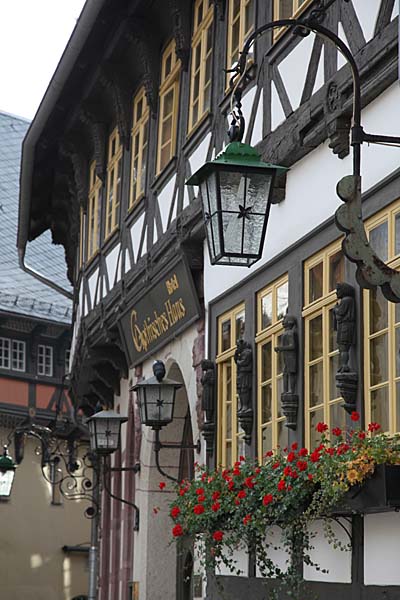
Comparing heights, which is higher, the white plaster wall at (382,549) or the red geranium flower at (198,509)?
the red geranium flower at (198,509)

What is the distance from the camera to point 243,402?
10.8m

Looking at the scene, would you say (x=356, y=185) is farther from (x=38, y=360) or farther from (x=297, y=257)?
(x=38, y=360)

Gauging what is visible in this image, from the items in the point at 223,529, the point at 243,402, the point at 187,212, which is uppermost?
the point at 187,212

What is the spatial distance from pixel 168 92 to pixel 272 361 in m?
4.87

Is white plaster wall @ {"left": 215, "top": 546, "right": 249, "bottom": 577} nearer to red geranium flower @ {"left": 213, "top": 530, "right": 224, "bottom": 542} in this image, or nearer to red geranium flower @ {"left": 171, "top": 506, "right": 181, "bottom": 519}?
red geranium flower @ {"left": 171, "top": 506, "right": 181, "bottom": 519}

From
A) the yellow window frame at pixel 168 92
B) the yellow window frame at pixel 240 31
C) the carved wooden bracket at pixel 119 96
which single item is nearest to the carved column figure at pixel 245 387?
the yellow window frame at pixel 240 31

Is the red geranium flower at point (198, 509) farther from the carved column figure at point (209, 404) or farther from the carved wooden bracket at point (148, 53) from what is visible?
the carved wooden bracket at point (148, 53)

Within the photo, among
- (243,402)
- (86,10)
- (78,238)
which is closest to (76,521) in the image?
(78,238)

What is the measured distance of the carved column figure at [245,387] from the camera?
35.2ft

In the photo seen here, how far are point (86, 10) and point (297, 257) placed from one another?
595 centimetres

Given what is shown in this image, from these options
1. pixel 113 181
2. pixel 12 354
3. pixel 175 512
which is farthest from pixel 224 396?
pixel 12 354

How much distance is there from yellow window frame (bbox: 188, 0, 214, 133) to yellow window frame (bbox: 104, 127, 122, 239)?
12.0 ft

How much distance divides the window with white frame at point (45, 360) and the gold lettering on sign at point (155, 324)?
1814cm

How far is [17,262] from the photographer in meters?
35.1
